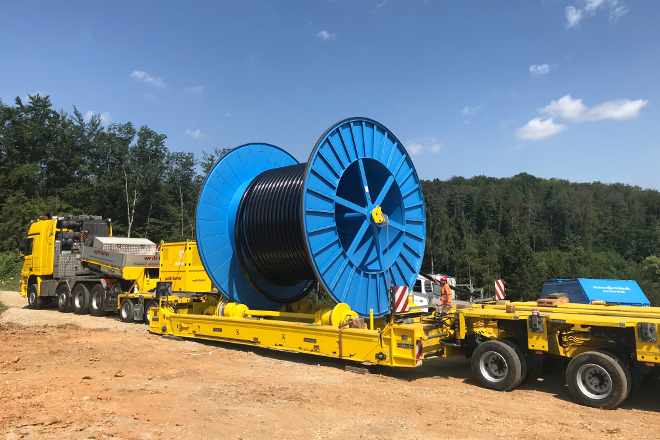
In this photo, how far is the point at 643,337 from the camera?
210 inches

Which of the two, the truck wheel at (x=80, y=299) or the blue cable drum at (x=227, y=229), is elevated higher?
the blue cable drum at (x=227, y=229)

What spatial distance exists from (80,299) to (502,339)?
1439 centimetres

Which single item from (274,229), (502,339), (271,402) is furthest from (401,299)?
(271,402)

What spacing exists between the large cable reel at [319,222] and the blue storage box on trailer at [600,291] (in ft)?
11.9

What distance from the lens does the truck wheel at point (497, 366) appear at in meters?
6.27

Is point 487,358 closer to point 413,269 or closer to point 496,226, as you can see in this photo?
point 413,269

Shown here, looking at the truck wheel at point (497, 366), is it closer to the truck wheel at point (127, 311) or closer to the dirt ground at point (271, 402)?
the dirt ground at point (271, 402)

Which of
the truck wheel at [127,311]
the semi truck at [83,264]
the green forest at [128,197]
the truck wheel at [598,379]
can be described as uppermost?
the green forest at [128,197]

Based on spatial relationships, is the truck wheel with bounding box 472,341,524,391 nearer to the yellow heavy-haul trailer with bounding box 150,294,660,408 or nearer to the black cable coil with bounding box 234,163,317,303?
the yellow heavy-haul trailer with bounding box 150,294,660,408

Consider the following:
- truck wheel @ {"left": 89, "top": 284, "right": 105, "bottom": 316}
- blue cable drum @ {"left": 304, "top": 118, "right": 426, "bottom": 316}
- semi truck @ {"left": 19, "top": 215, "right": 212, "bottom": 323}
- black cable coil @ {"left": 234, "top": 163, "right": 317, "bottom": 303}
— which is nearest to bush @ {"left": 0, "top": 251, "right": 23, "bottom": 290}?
semi truck @ {"left": 19, "top": 215, "right": 212, "bottom": 323}

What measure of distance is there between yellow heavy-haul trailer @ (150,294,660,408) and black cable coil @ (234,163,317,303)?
867mm

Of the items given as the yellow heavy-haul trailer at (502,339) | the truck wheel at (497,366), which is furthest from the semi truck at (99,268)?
the truck wheel at (497,366)

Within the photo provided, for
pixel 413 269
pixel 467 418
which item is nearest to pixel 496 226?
pixel 413 269

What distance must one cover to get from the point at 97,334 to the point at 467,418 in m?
9.38
